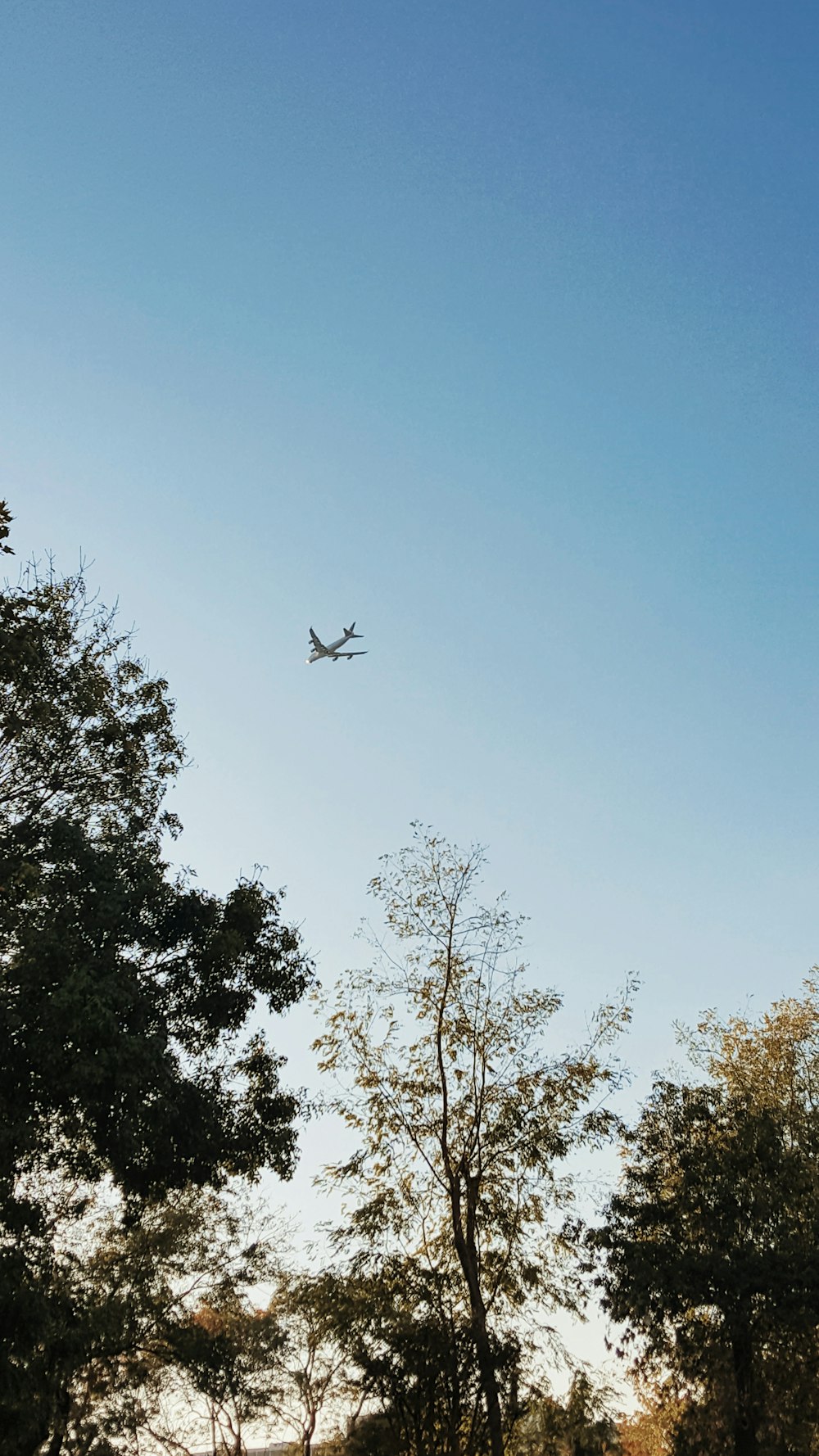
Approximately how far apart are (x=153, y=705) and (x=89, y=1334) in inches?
473

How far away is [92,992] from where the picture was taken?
1584cm

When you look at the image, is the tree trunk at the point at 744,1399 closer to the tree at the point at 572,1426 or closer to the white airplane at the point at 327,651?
the tree at the point at 572,1426

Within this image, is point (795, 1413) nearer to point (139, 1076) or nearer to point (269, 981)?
point (269, 981)

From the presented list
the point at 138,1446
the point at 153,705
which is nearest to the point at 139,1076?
the point at 153,705

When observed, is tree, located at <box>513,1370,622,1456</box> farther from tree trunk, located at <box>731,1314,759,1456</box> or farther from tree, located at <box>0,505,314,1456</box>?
tree, located at <box>0,505,314,1456</box>

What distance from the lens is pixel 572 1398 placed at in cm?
2538

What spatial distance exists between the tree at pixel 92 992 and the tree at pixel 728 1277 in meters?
11.7

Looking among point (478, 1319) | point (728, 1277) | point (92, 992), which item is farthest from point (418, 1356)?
point (92, 992)

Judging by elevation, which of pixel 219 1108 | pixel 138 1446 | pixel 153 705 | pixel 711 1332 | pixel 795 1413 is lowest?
pixel 138 1446

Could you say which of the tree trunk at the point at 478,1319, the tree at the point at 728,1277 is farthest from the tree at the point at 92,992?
the tree at the point at 728,1277

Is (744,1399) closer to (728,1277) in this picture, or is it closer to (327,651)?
(728,1277)

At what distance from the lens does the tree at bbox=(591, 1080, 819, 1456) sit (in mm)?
23703

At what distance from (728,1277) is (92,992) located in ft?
Answer: 56.8

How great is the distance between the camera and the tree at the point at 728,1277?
23703 mm
